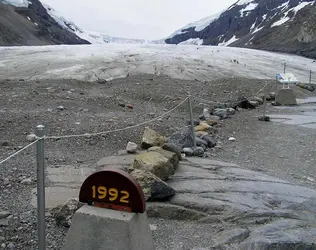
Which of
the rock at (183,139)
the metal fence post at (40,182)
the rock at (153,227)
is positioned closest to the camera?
the metal fence post at (40,182)

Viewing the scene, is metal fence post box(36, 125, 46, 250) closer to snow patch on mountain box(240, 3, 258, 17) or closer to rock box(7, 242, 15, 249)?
rock box(7, 242, 15, 249)

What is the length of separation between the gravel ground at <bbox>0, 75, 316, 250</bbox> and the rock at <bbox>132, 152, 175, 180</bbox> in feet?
2.95

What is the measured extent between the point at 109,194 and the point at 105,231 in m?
0.25

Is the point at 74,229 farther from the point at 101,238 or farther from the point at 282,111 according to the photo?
the point at 282,111

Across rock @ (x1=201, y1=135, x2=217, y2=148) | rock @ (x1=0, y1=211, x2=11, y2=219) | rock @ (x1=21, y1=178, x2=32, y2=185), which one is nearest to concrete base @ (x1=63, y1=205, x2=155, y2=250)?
→ rock @ (x1=0, y1=211, x2=11, y2=219)

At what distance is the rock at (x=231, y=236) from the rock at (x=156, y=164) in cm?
130

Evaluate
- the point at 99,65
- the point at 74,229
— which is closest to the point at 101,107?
the point at 74,229

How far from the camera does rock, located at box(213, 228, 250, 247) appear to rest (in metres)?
3.82

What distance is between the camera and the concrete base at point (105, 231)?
2.75 m

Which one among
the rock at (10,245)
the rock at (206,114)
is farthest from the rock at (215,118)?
the rock at (10,245)

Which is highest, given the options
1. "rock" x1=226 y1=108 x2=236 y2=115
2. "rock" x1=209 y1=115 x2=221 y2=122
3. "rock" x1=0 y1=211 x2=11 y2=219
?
"rock" x1=0 y1=211 x2=11 y2=219

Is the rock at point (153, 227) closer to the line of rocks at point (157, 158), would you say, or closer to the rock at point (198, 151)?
the line of rocks at point (157, 158)

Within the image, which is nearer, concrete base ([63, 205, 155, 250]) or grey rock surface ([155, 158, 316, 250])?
concrete base ([63, 205, 155, 250])

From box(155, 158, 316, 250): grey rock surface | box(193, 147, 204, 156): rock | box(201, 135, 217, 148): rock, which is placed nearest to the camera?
box(155, 158, 316, 250): grey rock surface
